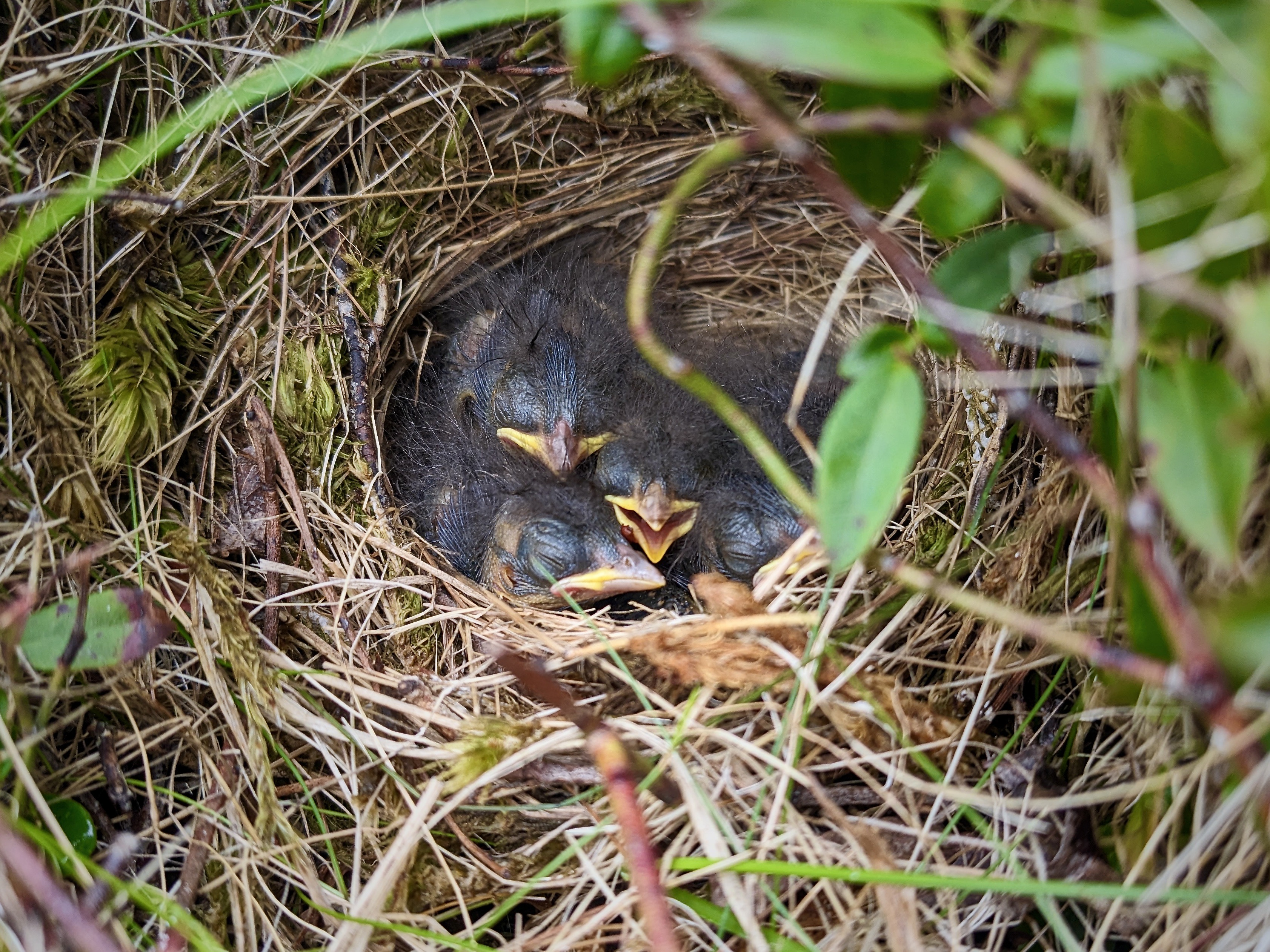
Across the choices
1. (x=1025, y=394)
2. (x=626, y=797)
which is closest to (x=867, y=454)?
(x=1025, y=394)

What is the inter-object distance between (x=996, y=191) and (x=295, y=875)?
3.45 ft

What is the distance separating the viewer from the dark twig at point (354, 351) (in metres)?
1.46

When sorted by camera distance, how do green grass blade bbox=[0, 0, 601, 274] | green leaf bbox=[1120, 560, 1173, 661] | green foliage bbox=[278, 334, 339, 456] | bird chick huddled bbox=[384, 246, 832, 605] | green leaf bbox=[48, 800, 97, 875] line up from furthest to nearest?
bird chick huddled bbox=[384, 246, 832, 605], green foliage bbox=[278, 334, 339, 456], green leaf bbox=[48, 800, 97, 875], green grass blade bbox=[0, 0, 601, 274], green leaf bbox=[1120, 560, 1173, 661]

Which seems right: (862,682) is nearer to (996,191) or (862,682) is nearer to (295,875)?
(996,191)

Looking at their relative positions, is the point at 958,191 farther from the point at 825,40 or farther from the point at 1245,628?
the point at 1245,628

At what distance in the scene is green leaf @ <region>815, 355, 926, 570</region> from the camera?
645 millimetres

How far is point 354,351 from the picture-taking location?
148 cm

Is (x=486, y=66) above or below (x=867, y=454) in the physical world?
above

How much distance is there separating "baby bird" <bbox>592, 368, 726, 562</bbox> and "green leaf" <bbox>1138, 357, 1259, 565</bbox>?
3.13 feet

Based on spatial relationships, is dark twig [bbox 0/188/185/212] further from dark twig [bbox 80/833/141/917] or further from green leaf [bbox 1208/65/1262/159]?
green leaf [bbox 1208/65/1262/159]

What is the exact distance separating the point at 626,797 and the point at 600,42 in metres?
0.60

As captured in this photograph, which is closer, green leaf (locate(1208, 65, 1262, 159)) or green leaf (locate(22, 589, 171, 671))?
green leaf (locate(1208, 65, 1262, 159))

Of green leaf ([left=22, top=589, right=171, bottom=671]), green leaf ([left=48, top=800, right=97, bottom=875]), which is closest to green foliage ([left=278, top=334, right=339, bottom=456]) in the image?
green leaf ([left=22, top=589, right=171, bottom=671])

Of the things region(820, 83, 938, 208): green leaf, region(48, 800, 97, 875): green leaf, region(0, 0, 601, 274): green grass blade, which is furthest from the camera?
region(48, 800, 97, 875): green leaf
